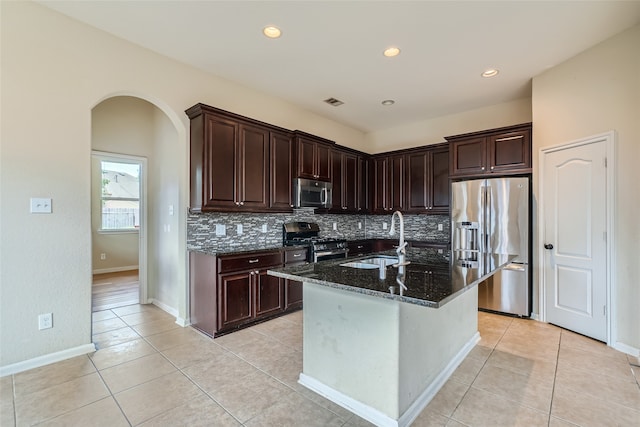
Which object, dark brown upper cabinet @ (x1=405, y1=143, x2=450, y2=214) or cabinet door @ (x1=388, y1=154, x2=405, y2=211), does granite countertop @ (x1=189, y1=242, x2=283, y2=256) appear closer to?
cabinet door @ (x1=388, y1=154, x2=405, y2=211)

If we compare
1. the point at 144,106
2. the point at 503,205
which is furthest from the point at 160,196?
the point at 503,205

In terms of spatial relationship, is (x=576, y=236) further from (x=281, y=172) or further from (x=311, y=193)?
(x=281, y=172)

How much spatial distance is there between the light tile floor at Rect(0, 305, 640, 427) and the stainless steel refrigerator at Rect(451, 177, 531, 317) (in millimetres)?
677

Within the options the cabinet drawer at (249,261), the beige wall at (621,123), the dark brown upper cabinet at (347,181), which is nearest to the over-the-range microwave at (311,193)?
the dark brown upper cabinet at (347,181)

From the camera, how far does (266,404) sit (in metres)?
1.95

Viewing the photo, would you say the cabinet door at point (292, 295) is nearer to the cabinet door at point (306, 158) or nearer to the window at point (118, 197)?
the cabinet door at point (306, 158)

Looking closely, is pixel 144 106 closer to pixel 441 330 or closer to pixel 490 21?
pixel 490 21

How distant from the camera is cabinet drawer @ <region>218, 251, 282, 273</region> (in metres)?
3.08

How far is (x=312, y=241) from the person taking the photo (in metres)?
4.08

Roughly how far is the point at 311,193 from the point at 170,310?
2395 millimetres

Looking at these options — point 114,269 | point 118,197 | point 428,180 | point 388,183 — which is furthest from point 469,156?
point 114,269

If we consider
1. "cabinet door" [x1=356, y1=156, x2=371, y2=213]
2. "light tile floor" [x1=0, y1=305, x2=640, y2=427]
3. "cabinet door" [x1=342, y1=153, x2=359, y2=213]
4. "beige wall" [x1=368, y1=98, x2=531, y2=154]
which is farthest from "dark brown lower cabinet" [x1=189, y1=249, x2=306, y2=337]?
"beige wall" [x1=368, y1=98, x2=531, y2=154]

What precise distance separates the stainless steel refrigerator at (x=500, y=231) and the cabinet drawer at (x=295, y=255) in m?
1.95

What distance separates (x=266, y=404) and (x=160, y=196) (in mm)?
3115
